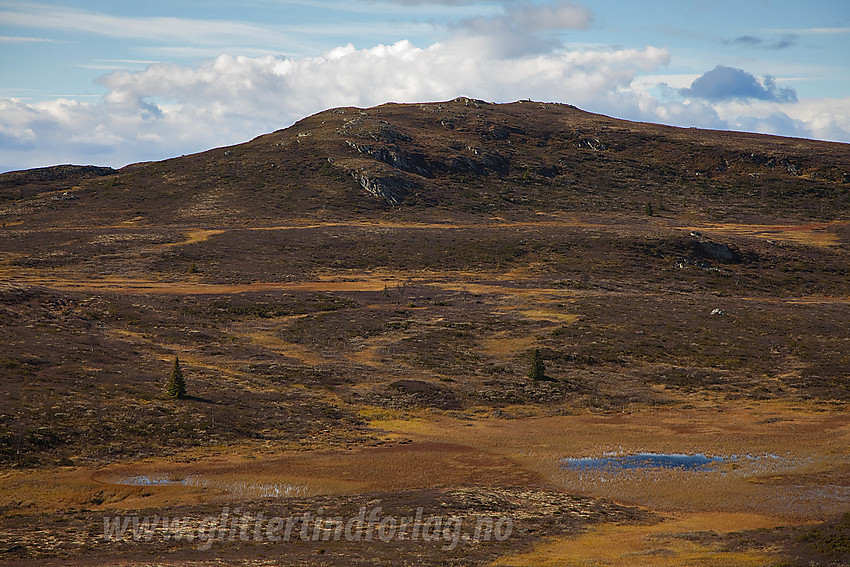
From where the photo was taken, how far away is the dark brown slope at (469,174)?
123000 millimetres

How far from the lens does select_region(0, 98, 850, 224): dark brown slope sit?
→ 123 m

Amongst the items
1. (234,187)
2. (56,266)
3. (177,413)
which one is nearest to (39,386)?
(177,413)

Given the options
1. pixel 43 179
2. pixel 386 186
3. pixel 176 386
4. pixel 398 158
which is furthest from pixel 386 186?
pixel 176 386

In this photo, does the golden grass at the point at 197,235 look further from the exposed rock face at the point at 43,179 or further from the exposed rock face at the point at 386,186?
the exposed rock face at the point at 43,179

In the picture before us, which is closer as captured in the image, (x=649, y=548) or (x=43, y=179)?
(x=649, y=548)

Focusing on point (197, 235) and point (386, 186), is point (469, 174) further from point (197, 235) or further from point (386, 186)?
point (197, 235)

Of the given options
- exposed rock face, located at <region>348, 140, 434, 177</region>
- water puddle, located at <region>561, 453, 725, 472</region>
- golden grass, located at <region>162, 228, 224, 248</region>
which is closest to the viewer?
water puddle, located at <region>561, 453, 725, 472</region>

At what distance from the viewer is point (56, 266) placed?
3319 inches

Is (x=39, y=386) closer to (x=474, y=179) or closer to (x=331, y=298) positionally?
(x=331, y=298)

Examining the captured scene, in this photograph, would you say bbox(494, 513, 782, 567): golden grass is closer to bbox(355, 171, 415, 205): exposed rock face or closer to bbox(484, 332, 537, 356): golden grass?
bbox(484, 332, 537, 356): golden grass

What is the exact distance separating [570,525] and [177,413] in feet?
79.2

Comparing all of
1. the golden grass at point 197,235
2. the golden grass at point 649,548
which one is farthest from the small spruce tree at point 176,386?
the golden grass at point 197,235

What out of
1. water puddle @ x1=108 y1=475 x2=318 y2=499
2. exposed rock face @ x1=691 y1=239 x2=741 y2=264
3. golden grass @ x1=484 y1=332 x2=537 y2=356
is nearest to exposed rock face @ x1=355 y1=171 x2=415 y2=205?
exposed rock face @ x1=691 y1=239 x2=741 y2=264

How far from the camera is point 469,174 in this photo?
141m
